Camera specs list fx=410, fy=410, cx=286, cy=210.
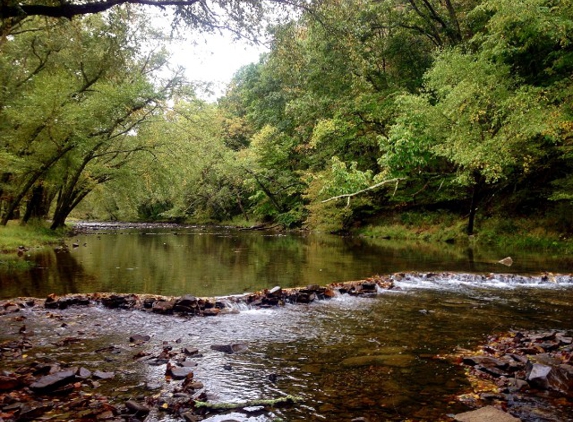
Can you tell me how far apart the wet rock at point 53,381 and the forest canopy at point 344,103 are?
583 cm

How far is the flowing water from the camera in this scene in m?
4.60

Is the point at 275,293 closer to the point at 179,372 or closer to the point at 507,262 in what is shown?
the point at 179,372

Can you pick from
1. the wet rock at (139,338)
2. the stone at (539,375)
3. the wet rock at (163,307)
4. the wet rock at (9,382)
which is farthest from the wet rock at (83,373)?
the stone at (539,375)

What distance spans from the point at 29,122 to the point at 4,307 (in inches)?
434

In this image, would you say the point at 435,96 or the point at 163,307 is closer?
the point at 163,307

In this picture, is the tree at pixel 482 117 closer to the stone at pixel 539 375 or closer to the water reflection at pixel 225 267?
the water reflection at pixel 225 267

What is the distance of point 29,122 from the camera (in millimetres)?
16594

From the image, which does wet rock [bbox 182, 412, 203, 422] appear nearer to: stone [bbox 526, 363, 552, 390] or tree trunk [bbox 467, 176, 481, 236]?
stone [bbox 526, 363, 552, 390]

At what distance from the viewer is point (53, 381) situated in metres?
4.52

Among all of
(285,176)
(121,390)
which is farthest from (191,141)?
(121,390)

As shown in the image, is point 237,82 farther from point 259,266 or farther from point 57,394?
point 57,394

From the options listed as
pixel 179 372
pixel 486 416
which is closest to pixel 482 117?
pixel 486 416

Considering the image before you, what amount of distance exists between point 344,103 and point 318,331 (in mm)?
21961

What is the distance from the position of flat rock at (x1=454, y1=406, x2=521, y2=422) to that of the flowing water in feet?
0.80
